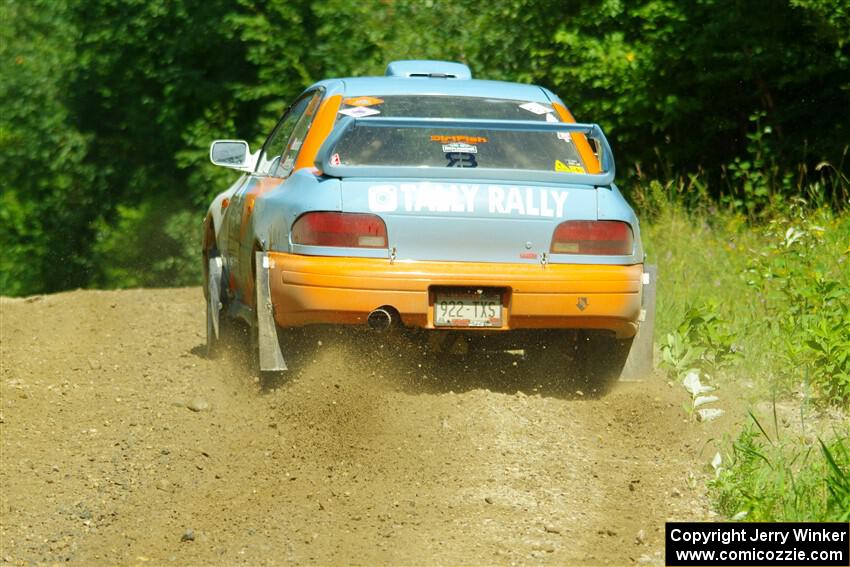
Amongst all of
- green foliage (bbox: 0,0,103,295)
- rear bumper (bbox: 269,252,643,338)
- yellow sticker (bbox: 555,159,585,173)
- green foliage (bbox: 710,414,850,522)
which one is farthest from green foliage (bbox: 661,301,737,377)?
green foliage (bbox: 0,0,103,295)

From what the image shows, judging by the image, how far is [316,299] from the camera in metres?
7.02

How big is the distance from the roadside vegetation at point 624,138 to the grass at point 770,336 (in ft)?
0.06

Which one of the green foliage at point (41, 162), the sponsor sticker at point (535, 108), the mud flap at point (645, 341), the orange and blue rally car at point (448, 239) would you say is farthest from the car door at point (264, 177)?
the green foliage at point (41, 162)

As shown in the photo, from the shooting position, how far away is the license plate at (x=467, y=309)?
23.3 ft

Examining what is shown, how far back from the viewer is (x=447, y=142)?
763 centimetres

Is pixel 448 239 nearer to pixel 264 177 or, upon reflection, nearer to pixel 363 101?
pixel 363 101

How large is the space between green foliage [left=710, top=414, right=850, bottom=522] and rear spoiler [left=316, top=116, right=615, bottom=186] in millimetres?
1588

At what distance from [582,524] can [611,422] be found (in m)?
1.69

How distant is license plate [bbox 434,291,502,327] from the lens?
7.10 meters

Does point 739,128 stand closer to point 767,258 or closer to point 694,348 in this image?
point 767,258

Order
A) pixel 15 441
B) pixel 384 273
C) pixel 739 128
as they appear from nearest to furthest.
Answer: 1. pixel 384 273
2. pixel 15 441
3. pixel 739 128

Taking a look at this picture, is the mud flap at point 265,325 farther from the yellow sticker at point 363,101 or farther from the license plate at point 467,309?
the yellow sticker at point 363,101

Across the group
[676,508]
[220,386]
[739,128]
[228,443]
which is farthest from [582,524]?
[739,128]

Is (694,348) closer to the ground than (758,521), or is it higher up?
closer to the ground
